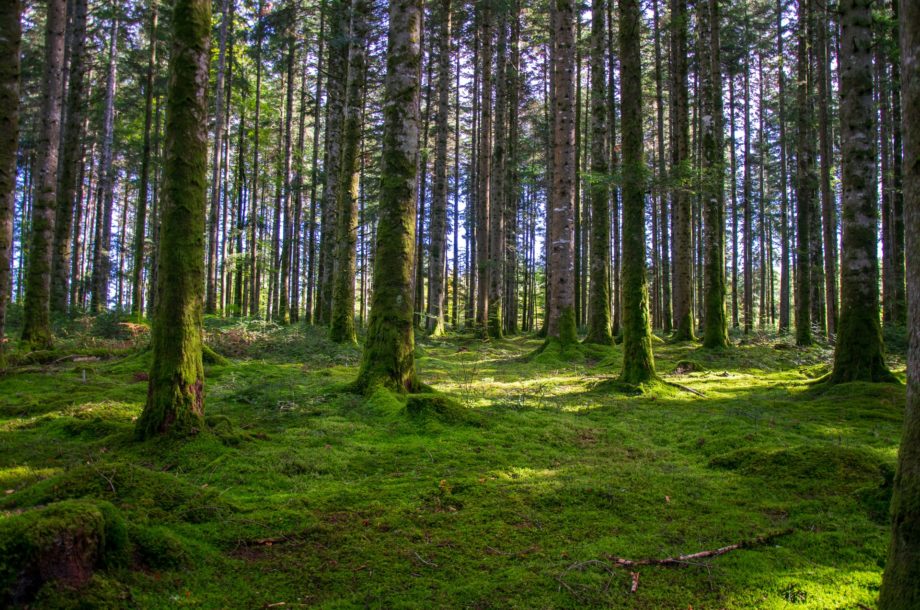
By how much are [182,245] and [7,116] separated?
565 centimetres

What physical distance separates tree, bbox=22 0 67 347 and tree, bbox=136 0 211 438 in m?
7.17

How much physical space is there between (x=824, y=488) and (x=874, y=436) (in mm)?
2462

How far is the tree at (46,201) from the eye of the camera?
31.6 feet

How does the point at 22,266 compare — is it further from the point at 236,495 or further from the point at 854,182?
the point at 854,182

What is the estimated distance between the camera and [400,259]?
7.09 m

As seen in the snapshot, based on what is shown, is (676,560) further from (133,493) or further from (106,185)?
(106,185)

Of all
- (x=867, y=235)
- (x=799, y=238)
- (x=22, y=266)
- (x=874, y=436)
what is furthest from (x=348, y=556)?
(x=22, y=266)

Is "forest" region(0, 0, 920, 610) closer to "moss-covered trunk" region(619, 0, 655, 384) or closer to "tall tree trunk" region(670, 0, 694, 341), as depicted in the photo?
"moss-covered trunk" region(619, 0, 655, 384)

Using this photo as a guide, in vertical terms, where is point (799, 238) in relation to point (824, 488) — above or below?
above

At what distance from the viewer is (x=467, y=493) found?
3996 mm

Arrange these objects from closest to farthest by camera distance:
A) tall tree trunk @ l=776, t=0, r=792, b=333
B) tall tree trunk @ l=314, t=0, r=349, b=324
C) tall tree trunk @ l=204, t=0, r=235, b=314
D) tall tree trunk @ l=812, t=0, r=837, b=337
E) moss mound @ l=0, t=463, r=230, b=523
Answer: moss mound @ l=0, t=463, r=230, b=523, tall tree trunk @ l=812, t=0, r=837, b=337, tall tree trunk @ l=314, t=0, r=349, b=324, tall tree trunk @ l=204, t=0, r=235, b=314, tall tree trunk @ l=776, t=0, r=792, b=333

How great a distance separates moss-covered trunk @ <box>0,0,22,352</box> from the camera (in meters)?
7.46

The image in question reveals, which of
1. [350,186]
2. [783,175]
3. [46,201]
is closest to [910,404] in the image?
[350,186]

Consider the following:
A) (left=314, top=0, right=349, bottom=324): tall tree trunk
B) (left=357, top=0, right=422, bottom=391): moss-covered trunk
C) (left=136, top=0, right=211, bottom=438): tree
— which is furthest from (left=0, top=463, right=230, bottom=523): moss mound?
(left=314, top=0, right=349, bottom=324): tall tree trunk
